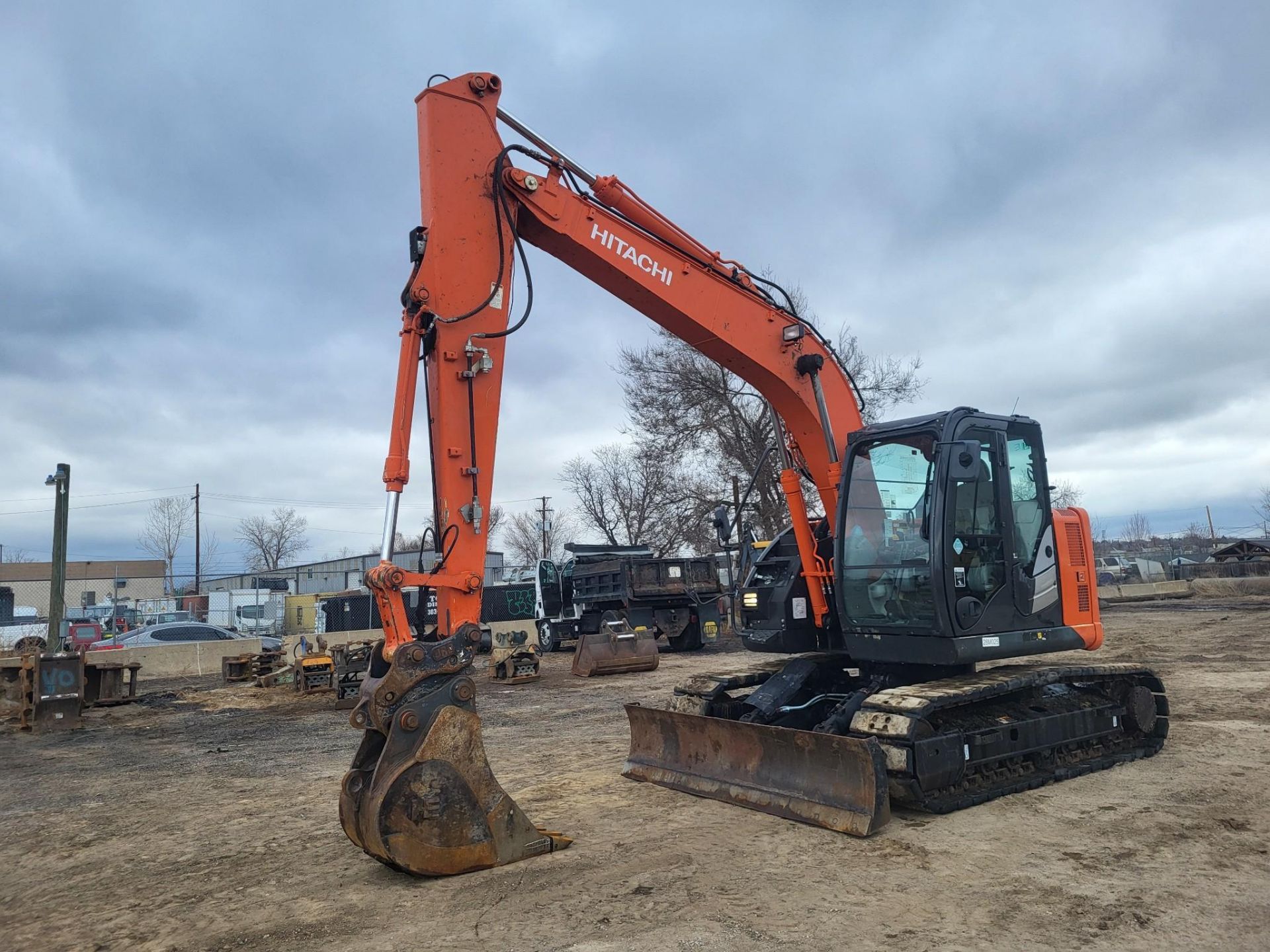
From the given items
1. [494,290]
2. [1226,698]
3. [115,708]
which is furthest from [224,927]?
[115,708]

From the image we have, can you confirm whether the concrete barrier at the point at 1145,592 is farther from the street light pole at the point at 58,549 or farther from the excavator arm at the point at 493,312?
the street light pole at the point at 58,549

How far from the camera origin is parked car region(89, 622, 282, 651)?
19672 mm

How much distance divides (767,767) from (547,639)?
17779 mm

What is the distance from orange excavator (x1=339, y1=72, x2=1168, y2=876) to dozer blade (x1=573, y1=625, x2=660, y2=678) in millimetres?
8573

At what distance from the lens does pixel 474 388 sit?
5.48 metres

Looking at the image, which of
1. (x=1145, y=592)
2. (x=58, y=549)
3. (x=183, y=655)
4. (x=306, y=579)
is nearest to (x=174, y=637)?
(x=183, y=655)

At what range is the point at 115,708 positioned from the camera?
13398 mm

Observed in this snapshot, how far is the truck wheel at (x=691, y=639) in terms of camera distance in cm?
2116

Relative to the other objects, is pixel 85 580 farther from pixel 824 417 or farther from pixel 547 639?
pixel 824 417

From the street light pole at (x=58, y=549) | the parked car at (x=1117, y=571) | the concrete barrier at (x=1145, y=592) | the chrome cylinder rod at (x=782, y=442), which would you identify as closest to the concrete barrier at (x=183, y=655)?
the street light pole at (x=58, y=549)

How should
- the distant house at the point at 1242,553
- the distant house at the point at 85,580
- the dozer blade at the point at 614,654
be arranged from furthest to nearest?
the distant house at the point at 85,580 → the distant house at the point at 1242,553 → the dozer blade at the point at 614,654

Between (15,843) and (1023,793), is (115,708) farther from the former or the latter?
(1023,793)

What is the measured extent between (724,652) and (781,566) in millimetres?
13319

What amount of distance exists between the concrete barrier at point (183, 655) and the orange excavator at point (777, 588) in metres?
14.9
